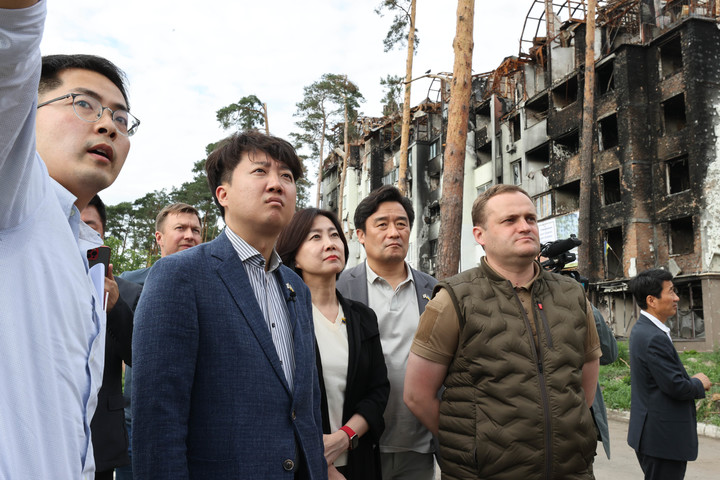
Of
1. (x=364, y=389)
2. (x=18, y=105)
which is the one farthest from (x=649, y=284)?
(x=18, y=105)

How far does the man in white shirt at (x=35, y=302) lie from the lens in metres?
0.89

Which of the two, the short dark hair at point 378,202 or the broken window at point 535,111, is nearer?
the short dark hair at point 378,202

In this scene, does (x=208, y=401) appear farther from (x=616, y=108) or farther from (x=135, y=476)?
(x=616, y=108)

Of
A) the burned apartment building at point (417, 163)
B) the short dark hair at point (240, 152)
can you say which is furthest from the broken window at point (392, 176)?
the short dark hair at point (240, 152)

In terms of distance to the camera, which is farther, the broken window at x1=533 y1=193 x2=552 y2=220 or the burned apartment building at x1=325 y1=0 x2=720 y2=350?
the broken window at x1=533 y1=193 x2=552 y2=220

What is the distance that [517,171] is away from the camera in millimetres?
30266

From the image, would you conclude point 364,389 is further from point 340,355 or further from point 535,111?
point 535,111

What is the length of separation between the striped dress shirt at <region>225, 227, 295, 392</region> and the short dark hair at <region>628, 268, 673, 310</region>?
11.7 ft

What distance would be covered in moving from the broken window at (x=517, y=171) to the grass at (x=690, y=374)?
14575mm

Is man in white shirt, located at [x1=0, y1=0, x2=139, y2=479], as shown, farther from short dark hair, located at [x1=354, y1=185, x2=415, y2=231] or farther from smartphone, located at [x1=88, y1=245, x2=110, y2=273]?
short dark hair, located at [x1=354, y1=185, x2=415, y2=231]

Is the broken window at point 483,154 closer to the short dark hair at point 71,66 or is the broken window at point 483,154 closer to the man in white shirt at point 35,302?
the short dark hair at point 71,66

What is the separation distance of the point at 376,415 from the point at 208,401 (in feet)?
4.18

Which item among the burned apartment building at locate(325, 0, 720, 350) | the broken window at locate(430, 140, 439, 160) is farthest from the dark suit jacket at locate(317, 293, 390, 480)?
the broken window at locate(430, 140, 439, 160)

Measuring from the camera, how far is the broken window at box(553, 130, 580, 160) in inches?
Result: 1049
